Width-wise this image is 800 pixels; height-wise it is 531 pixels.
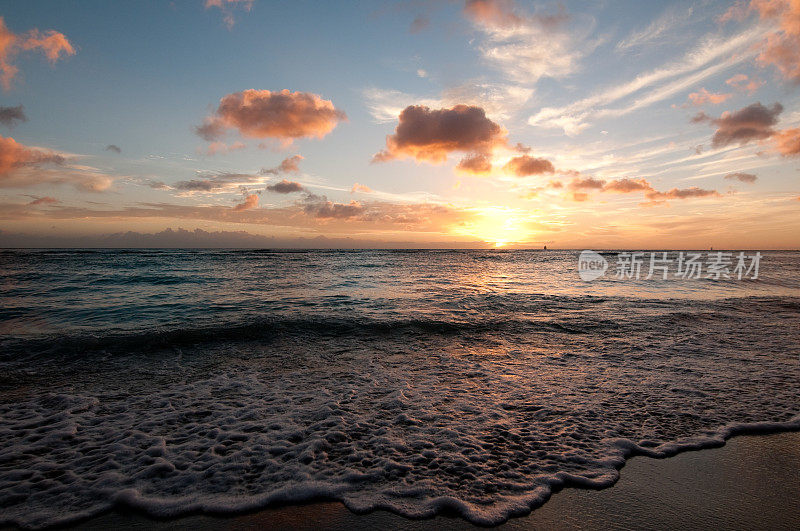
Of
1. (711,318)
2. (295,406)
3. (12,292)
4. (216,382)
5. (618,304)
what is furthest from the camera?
(12,292)

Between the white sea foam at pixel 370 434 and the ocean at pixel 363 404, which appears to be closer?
the white sea foam at pixel 370 434

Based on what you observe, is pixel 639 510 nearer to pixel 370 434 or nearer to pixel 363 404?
pixel 370 434

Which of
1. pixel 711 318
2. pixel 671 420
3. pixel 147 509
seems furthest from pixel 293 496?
pixel 711 318

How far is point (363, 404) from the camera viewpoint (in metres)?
5.32

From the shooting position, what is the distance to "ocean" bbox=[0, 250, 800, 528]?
136 inches

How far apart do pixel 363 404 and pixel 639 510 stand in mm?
3445

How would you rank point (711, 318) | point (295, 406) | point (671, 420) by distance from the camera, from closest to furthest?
point (671, 420) < point (295, 406) < point (711, 318)

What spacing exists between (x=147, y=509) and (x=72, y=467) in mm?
1437

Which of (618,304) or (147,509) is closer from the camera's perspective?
(147,509)

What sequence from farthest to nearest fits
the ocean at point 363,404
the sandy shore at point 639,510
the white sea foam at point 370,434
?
the ocean at point 363,404 → the white sea foam at point 370,434 → the sandy shore at point 639,510

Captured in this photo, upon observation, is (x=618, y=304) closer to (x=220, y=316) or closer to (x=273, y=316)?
(x=273, y=316)

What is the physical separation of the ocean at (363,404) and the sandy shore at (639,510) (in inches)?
4.7

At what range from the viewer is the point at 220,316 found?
11.7 m

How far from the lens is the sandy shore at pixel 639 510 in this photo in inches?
116
